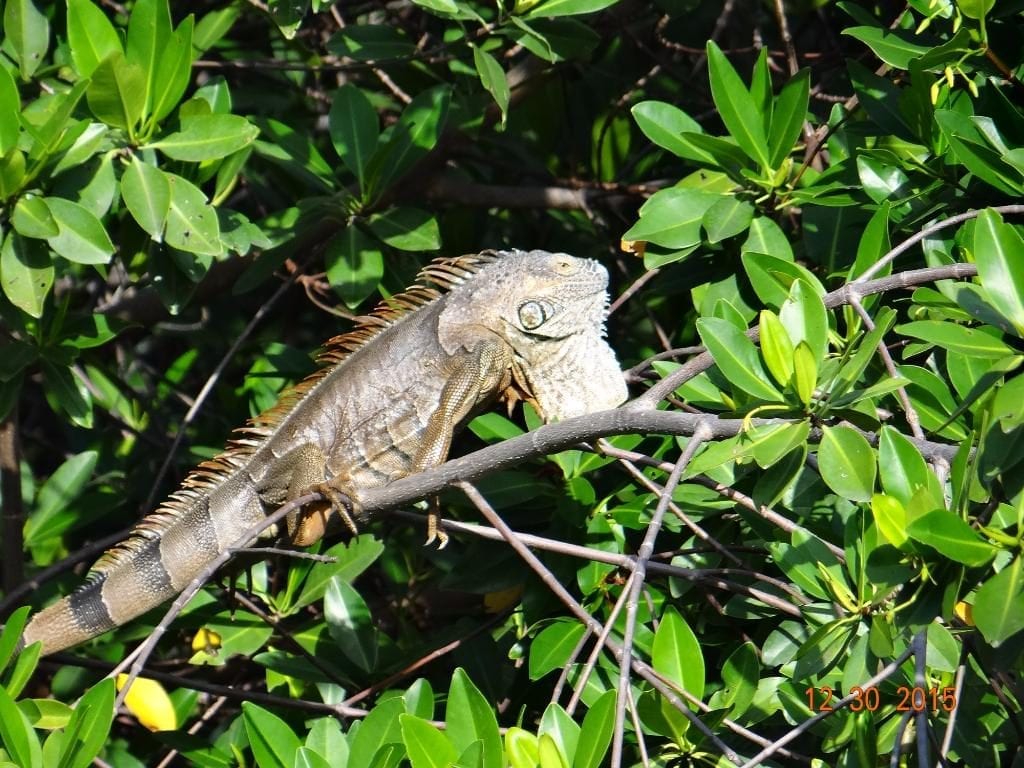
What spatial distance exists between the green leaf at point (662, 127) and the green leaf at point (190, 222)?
3.18ft

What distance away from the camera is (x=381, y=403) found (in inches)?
114

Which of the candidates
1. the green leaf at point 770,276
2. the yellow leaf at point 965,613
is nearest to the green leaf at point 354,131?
the green leaf at point 770,276

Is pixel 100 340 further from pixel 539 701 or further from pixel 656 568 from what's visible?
pixel 656 568

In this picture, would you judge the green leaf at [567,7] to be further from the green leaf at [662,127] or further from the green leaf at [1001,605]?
the green leaf at [1001,605]

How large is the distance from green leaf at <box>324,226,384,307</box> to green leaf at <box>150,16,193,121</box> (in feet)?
1.93

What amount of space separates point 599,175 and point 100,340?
1510mm

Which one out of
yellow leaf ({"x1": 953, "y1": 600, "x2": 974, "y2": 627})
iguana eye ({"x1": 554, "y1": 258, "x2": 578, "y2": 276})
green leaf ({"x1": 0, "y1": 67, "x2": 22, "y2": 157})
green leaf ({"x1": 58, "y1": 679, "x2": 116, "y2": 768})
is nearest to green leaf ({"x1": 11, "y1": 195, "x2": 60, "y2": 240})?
green leaf ({"x1": 0, "y1": 67, "x2": 22, "y2": 157})

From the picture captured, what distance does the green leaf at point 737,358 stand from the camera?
5.96ft

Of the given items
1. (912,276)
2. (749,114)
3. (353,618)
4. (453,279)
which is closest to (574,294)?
(453,279)

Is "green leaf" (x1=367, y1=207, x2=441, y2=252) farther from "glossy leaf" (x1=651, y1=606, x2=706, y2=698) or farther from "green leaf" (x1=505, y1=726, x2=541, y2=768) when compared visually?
"green leaf" (x1=505, y1=726, x2=541, y2=768)

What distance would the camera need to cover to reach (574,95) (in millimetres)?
3762

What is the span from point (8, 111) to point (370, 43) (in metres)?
0.97
